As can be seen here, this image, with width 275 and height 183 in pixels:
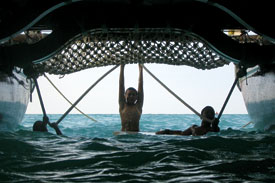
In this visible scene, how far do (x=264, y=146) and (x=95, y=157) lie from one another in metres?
1.57

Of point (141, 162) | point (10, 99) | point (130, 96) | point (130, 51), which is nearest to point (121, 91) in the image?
point (130, 96)

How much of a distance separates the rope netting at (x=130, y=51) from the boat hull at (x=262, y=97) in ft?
2.11

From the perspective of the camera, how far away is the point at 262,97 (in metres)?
4.48

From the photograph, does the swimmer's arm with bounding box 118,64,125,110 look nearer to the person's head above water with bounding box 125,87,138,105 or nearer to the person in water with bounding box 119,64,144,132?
the person in water with bounding box 119,64,144,132

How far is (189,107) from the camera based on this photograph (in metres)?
5.77

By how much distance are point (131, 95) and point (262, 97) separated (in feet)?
6.87

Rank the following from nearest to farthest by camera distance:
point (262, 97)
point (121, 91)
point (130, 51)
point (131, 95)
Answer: point (130, 51), point (262, 97), point (131, 95), point (121, 91)

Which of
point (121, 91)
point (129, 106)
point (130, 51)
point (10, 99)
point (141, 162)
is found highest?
point (130, 51)

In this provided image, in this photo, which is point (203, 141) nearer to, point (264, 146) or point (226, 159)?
point (264, 146)

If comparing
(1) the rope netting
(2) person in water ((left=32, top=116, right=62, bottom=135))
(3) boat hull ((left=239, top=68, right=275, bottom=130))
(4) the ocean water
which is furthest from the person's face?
(4) the ocean water

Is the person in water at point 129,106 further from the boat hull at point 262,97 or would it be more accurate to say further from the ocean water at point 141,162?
the ocean water at point 141,162

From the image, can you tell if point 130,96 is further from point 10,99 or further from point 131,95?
point 10,99

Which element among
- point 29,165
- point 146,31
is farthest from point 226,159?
point 146,31

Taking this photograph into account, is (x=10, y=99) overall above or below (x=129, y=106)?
above
